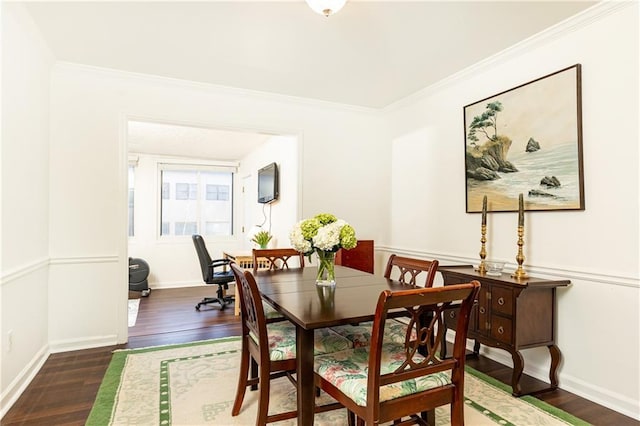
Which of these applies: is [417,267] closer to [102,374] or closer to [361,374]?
[361,374]

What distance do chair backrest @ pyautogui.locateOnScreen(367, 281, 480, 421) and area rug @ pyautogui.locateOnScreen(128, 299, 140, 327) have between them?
3.52m

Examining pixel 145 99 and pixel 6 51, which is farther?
pixel 145 99

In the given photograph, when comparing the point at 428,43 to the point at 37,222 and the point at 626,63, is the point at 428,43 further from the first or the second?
the point at 37,222

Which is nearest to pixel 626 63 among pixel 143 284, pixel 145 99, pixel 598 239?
pixel 598 239

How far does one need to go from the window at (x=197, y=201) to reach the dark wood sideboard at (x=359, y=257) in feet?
12.0

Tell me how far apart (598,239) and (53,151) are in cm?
418

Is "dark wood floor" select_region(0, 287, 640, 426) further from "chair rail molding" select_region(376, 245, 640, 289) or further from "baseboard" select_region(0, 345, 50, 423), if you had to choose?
"chair rail molding" select_region(376, 245, 640, 289)

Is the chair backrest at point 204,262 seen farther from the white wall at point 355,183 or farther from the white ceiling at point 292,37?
the white ceiling at point 292,37

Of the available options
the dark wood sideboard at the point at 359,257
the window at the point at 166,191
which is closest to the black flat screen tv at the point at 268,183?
the dark wood sideboard at the point at 359,257

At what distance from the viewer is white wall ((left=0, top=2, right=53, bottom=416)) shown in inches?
86.4

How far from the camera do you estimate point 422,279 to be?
380 centimetres

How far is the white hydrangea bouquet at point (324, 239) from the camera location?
2117 mm

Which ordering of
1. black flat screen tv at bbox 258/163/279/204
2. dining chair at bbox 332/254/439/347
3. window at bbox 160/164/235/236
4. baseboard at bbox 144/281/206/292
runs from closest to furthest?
dining chair at bbox 332/254/439/347 < black flat screen tv at bbox 258/163/279/204 < baseboard at bbox 144/281/206/292 < window at bbox 160/164/235/236

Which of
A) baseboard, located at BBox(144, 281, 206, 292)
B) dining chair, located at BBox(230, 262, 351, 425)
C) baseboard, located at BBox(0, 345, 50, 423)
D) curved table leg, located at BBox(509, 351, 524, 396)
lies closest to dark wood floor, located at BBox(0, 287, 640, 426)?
baseboard, located at BBox(0, 345, 50, 423)
